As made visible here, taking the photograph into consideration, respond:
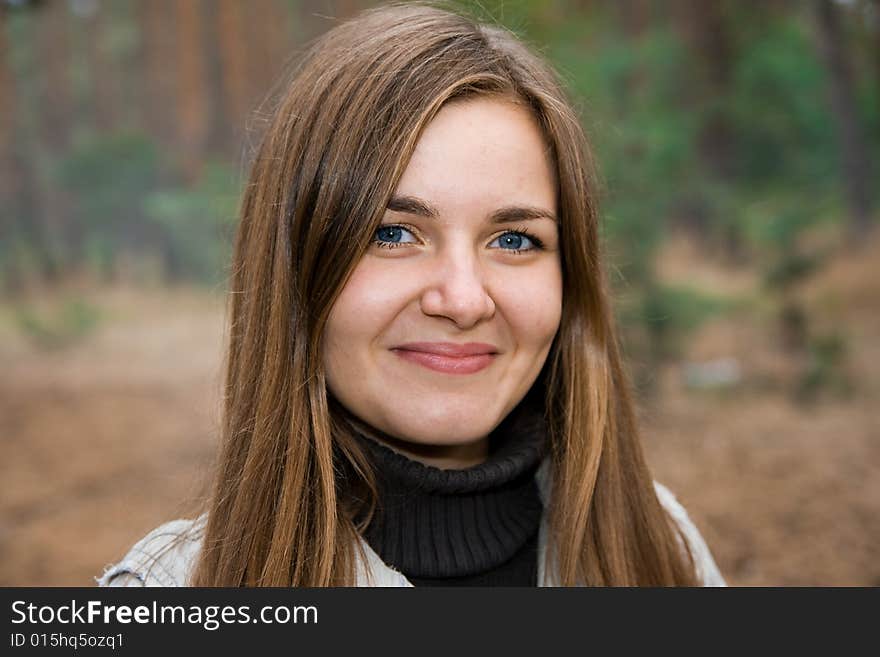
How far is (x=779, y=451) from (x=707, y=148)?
49.2 inches

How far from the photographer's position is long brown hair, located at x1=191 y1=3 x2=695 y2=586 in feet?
3.85

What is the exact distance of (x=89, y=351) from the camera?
3037 mm

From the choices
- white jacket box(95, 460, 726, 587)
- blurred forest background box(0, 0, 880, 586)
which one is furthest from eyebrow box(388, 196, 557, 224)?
blurred forest background box(0, 0, 880, 586)

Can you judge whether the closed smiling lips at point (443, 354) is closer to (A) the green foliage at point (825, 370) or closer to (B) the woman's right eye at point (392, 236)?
(B) the woman's right eye at point (392, 236)

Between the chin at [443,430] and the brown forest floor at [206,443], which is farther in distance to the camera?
the brown forest floor at [206,443]

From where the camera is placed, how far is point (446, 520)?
4.27 ft

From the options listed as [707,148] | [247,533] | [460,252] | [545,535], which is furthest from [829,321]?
[247,533]

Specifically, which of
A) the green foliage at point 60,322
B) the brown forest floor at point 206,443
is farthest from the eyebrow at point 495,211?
the green foliage at point 60,322

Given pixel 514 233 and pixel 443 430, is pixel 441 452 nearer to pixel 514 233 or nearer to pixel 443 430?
pixel 443 430

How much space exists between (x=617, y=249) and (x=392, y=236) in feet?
7.24

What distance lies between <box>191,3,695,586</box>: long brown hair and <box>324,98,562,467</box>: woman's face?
0.10 feet

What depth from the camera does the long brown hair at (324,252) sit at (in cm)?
117

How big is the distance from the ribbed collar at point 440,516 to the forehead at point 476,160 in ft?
1.34

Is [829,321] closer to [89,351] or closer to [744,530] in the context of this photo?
[744,530]
